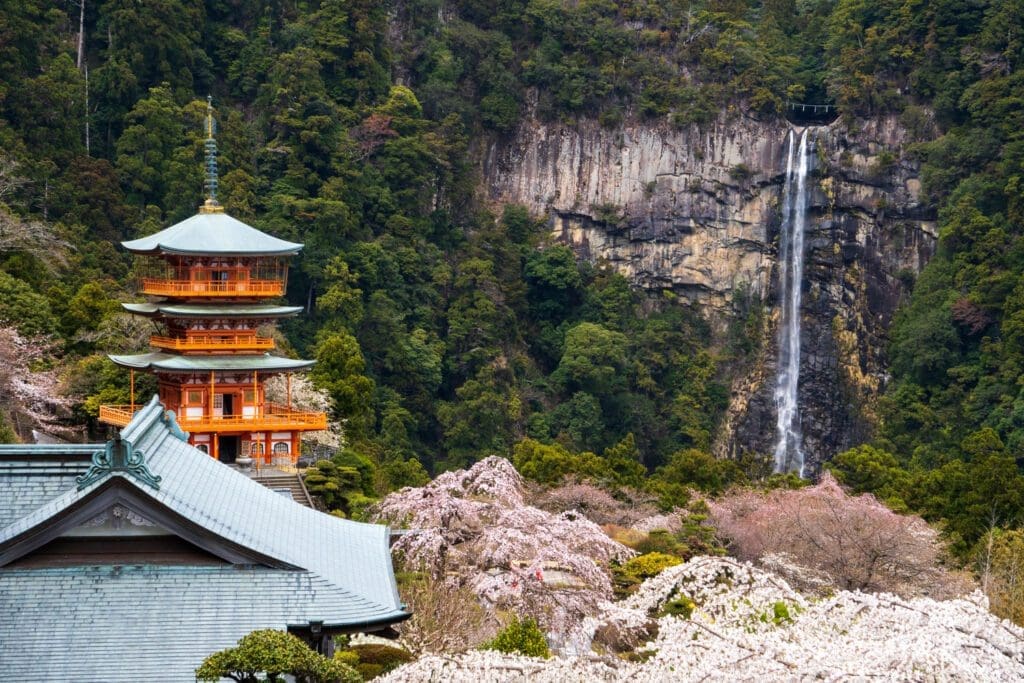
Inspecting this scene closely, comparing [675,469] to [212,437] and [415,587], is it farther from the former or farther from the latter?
[415,587]

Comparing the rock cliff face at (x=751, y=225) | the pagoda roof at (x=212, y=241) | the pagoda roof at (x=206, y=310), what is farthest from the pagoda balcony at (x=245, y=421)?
the rock cliff face at (x=751, y=225)

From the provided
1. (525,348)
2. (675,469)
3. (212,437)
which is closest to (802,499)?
(675,469)

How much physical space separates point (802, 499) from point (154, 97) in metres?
30.7

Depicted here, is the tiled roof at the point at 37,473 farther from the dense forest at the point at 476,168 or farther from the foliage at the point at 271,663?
the dense forest at the point at 476,168

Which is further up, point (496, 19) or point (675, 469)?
point (496, 19)

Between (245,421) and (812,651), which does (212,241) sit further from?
(812,651)

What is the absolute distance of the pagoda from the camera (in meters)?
32.3

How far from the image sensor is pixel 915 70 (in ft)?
197

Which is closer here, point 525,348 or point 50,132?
point 50,132

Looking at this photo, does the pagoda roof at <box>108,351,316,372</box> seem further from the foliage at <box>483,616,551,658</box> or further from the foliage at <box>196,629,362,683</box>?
the foliage at <box>196,629,362,683</box>

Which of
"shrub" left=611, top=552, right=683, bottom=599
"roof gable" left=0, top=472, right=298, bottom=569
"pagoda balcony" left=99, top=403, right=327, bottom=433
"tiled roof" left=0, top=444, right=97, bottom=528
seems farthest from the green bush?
"tiled roof" left=0, top=444, right=97, bottom=528

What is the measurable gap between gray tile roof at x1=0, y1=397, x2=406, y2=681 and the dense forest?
27774 millimetres

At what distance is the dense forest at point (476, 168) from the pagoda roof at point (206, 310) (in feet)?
24.2

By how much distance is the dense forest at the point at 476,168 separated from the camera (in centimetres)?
5081
